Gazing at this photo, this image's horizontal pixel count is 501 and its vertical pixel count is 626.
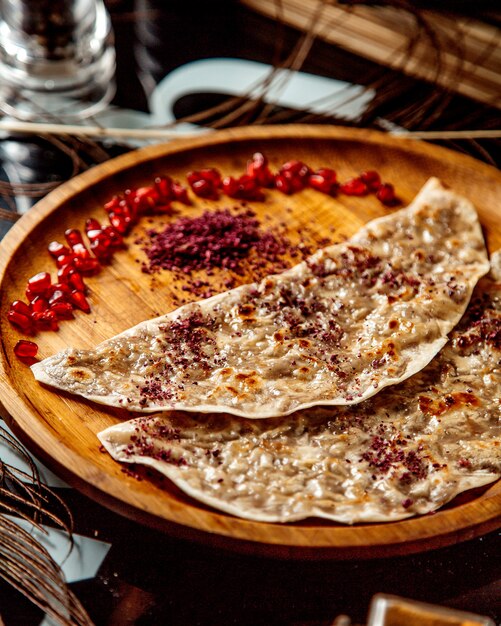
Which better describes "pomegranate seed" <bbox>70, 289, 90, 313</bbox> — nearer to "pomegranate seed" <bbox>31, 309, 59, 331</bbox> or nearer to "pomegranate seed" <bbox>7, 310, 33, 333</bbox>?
"pomegranate seed" <bbox>31, 309, 59, 331</bbox>

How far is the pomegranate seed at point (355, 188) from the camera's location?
534cm

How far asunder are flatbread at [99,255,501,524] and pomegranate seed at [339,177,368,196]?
63.8 inches

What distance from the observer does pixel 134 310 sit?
4.54 m

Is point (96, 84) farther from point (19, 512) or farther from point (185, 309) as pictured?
point (19, 512)

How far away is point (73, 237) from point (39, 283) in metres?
0.43

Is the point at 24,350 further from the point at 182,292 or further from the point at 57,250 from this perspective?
the point at 182,292

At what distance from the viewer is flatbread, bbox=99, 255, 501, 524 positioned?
353 cm

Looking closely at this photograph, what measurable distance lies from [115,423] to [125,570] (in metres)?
0.66

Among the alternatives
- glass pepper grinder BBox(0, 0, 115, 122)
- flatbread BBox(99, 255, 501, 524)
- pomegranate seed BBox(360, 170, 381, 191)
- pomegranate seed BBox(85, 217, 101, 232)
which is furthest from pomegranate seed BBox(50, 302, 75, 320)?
pomegranate seed BBox(360, 170, 381, 191)

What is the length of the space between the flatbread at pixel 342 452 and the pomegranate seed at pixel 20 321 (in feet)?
2.88

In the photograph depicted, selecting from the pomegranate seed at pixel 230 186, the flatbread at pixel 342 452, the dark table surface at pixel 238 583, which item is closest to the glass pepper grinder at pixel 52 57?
the pomegranate seed at pixel 230 186

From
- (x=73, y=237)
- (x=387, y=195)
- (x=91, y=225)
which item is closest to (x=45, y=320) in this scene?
(x=73, y=237)

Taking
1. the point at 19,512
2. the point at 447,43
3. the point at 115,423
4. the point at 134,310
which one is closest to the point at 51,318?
the point at 134,310

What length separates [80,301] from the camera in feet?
14.7
